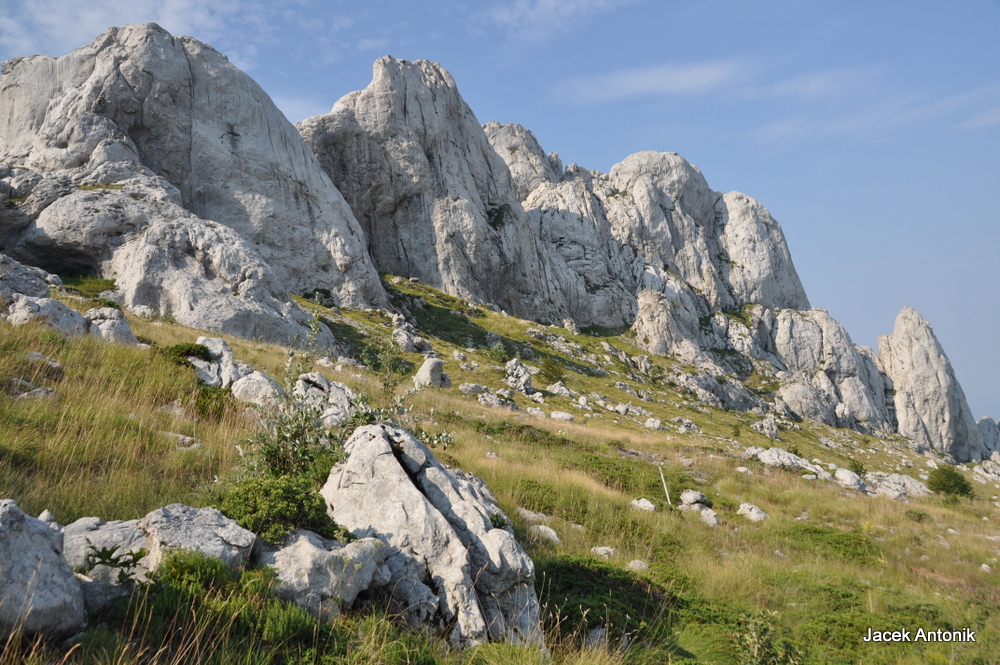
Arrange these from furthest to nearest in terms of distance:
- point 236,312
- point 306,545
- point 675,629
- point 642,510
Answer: point 236,312, point 642,510, point 675,629, point 306,545

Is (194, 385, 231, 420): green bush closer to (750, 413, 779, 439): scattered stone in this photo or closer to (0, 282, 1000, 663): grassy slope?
(0, 282, 1000, 663): grassy slope

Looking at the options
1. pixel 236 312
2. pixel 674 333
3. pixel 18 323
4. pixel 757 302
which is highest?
pixel 757 302

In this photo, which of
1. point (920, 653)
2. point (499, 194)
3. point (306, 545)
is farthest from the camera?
point (499, 194)

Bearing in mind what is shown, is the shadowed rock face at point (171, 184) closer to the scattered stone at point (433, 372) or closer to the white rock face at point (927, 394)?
the scattered stone at point (433, 372)

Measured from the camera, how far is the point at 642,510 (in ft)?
43.0

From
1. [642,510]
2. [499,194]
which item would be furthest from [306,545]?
[499,194]

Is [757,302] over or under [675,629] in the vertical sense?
over

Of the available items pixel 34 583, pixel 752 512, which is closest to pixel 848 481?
pixel 752 512

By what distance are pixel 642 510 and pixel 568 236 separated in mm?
104819

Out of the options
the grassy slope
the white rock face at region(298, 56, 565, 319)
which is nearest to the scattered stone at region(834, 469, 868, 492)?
the grassy slope

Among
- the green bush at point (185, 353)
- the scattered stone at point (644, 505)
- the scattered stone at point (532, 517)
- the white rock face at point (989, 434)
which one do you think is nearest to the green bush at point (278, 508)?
the scattered stone at point (532, 517)

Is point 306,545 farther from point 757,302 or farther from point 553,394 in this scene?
point 757,302

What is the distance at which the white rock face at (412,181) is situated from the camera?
256 feet

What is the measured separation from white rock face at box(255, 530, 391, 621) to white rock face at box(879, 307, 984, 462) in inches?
5295
